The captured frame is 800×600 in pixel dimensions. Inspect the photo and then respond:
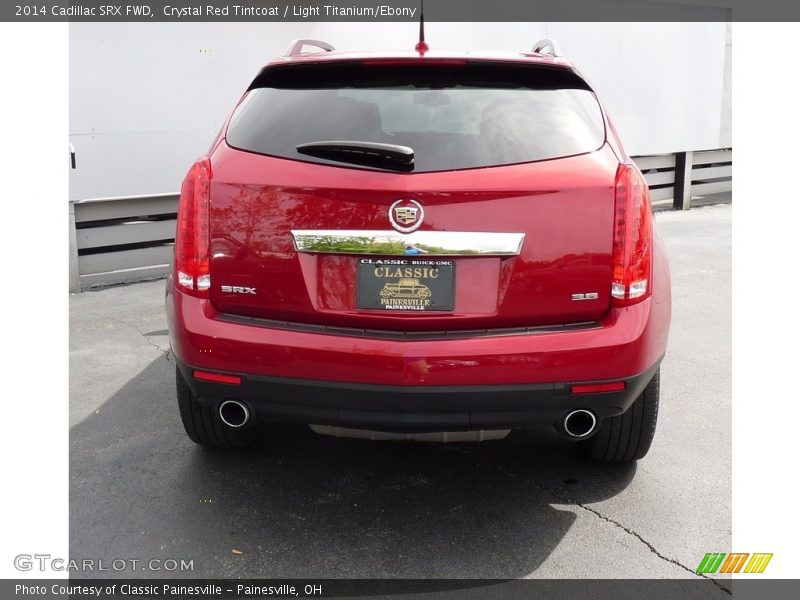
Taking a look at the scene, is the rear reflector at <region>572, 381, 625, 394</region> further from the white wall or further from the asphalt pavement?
the white wall

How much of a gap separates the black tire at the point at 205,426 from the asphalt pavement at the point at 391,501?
0.10 meters

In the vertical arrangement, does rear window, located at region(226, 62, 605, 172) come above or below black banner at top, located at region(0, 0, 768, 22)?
below

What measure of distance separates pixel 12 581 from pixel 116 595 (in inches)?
17.2

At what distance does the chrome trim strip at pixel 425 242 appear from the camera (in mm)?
2689

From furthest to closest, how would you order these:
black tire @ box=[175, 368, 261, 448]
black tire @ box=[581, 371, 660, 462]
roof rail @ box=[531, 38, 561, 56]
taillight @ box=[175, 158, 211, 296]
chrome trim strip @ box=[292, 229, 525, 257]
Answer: roof rail @ box=[531, 38, 561, 56] < black tire @ box=[175, 368, 261, 448] < black tire @ box=[581, 371, 660, 462] < taillight @ box=[175, 158, 211, 296] < chrome trim strip @ box=[292, 229, 525, 257]

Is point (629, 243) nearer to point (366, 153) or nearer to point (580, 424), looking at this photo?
point (580, 424)

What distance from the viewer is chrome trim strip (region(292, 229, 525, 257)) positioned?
8.82ft

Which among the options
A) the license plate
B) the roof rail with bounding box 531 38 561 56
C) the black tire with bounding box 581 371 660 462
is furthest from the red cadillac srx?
the roof rail with bounding box 531 38 561 56

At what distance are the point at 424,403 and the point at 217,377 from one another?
29.6 inches

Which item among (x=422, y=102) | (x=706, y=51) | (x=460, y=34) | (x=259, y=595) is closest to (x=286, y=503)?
(x=259, y=595)

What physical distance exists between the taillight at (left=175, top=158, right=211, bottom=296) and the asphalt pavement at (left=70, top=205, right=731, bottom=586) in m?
0.97

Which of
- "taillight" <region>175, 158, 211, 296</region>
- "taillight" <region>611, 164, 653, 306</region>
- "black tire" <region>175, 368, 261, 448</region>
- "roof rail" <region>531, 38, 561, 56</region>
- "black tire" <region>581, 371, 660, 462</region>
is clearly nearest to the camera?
"taillight" <region>611, 164, 653, 306</region>

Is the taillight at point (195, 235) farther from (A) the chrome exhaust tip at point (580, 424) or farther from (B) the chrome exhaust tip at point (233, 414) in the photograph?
(A) the chrome exhaust tip at point (580, 424)

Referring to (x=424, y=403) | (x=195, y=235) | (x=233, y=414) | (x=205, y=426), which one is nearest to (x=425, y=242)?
(x=424, y=403)
